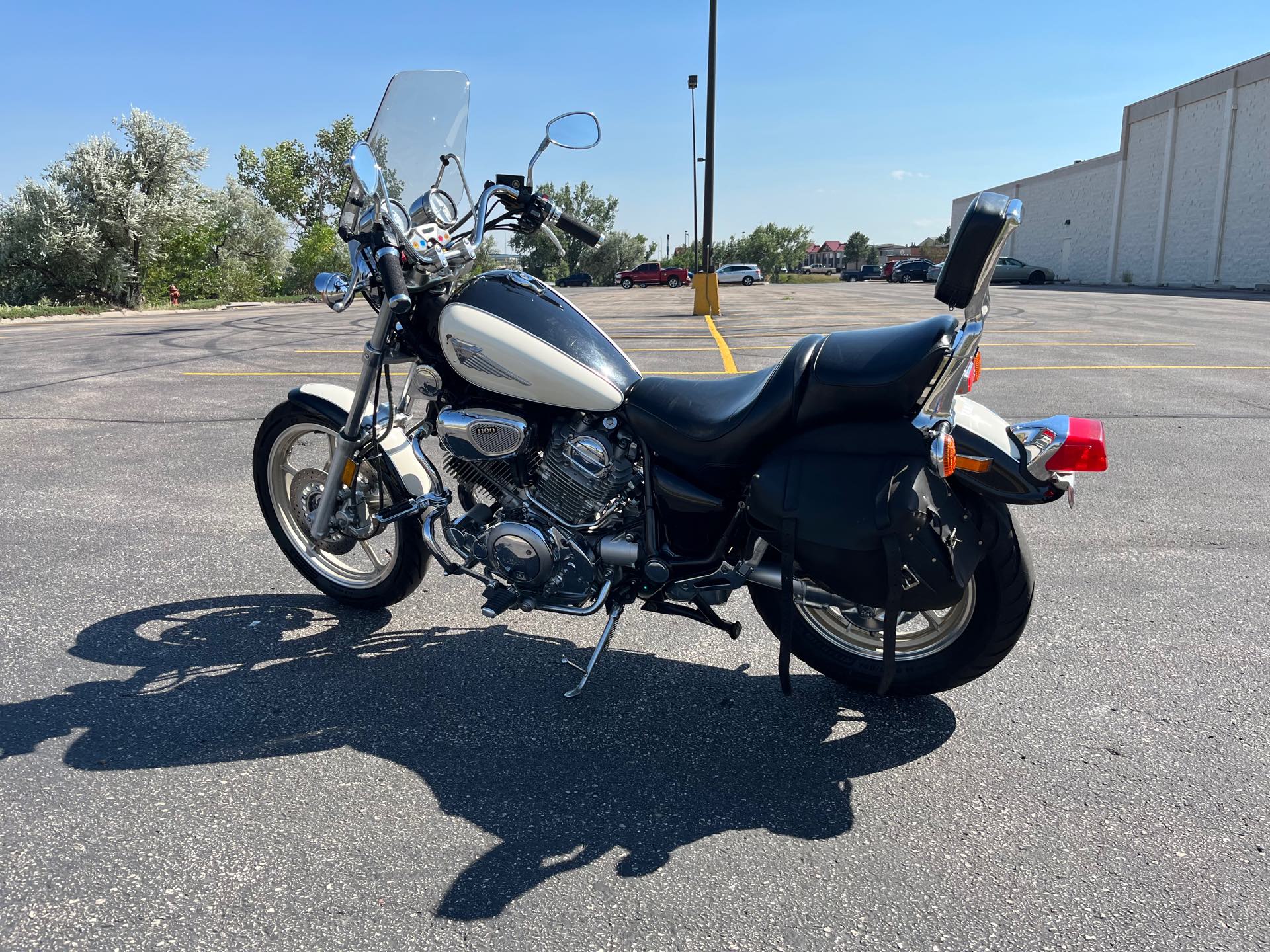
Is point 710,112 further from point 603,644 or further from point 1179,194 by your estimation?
point 1179,194

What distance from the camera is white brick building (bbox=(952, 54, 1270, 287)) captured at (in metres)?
32.7

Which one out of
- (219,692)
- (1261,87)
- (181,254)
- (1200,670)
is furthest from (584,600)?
(1261,87)

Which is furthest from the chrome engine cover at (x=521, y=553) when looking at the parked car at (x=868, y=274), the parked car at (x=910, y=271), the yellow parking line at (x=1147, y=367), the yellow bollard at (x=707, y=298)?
the parked car at (x=868, y=274)

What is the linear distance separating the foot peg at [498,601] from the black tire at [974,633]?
2.72ft

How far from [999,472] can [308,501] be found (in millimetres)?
2695

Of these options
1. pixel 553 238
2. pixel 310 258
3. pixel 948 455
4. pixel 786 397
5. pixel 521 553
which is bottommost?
pixel 521 553

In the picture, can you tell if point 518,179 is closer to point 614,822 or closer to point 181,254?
point 614,822

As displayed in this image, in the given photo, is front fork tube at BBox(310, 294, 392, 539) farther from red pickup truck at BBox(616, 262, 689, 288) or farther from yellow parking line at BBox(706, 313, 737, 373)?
red pickup truck at BBox(616, 262, 689, 288)

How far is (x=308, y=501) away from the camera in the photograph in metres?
3.73

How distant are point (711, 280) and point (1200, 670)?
18063 millimetres

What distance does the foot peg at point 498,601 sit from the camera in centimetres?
306

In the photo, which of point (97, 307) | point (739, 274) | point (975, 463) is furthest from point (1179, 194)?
point (975, 463)

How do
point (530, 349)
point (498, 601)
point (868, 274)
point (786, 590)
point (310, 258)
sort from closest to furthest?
point (786, 590) < point (530, 349) < point (498, 601) < point (310, 258) < point (868, 274)

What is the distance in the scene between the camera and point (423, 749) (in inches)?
111
